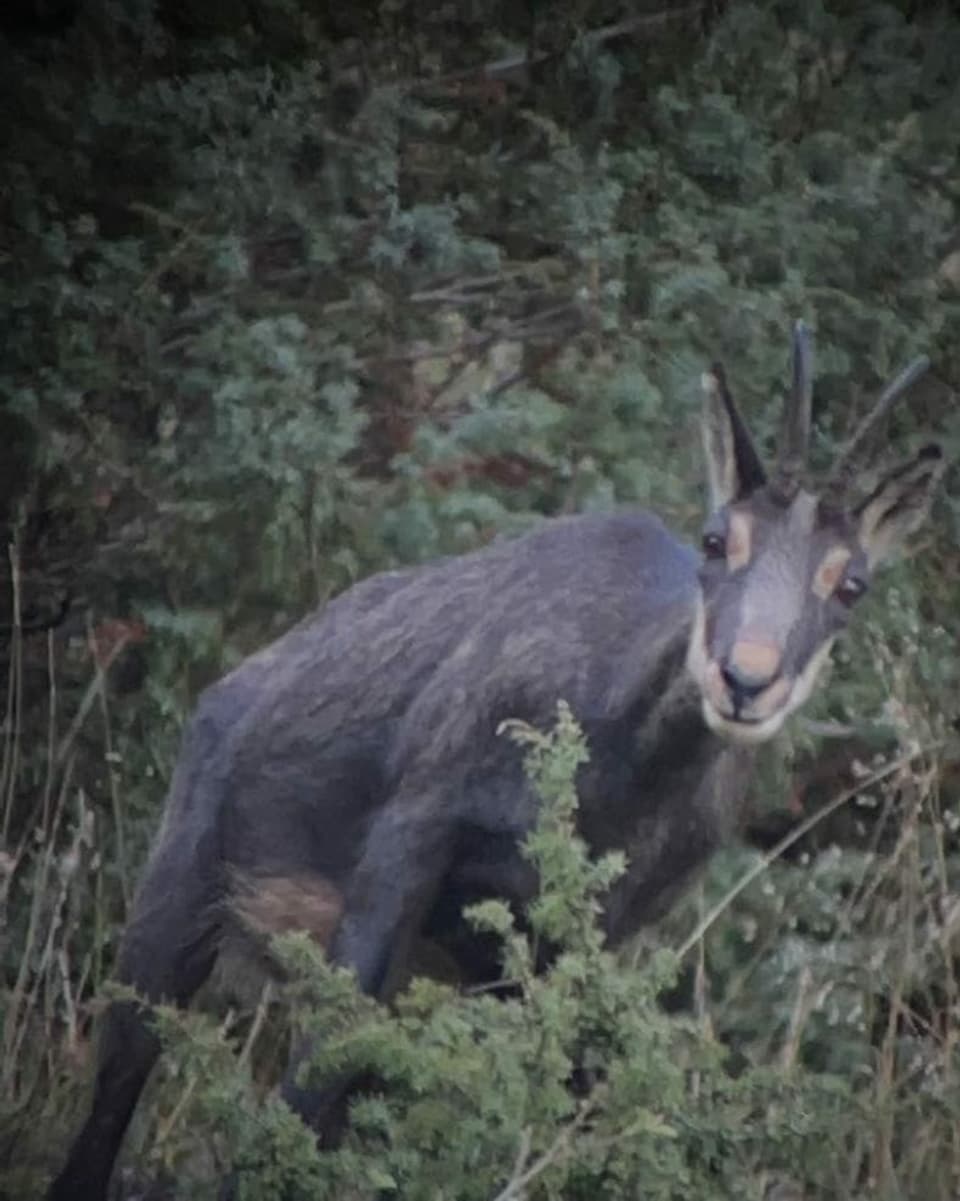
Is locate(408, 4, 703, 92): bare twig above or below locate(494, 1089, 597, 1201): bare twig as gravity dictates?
above

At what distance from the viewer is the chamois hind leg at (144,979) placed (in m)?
3.84

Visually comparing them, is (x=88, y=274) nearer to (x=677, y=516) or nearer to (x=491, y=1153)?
(x=677, y=516)

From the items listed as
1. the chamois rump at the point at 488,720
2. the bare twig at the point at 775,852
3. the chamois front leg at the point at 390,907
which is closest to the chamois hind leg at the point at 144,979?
the chamois rump at the point at 488,720

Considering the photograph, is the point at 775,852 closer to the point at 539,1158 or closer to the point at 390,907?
the point at 390,907

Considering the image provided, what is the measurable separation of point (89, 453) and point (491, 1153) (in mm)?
1658

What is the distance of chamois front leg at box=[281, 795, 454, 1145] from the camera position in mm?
3674

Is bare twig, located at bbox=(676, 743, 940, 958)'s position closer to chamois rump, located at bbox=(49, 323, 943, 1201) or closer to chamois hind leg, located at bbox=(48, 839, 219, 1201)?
chamois rump, located at bbox=(49, 323, 943, 1201)

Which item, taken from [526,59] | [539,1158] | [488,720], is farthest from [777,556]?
[526,59]

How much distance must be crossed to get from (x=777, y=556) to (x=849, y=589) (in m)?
0.10

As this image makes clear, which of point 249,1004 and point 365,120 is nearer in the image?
point 249,1004

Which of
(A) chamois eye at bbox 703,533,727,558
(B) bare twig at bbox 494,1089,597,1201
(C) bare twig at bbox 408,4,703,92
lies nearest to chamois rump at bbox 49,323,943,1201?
(A) chamois eye at bbox 703,533,727,558

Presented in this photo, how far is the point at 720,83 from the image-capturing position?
4758 mm

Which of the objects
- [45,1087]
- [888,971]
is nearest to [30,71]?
[45,1087]

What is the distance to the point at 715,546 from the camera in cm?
356
